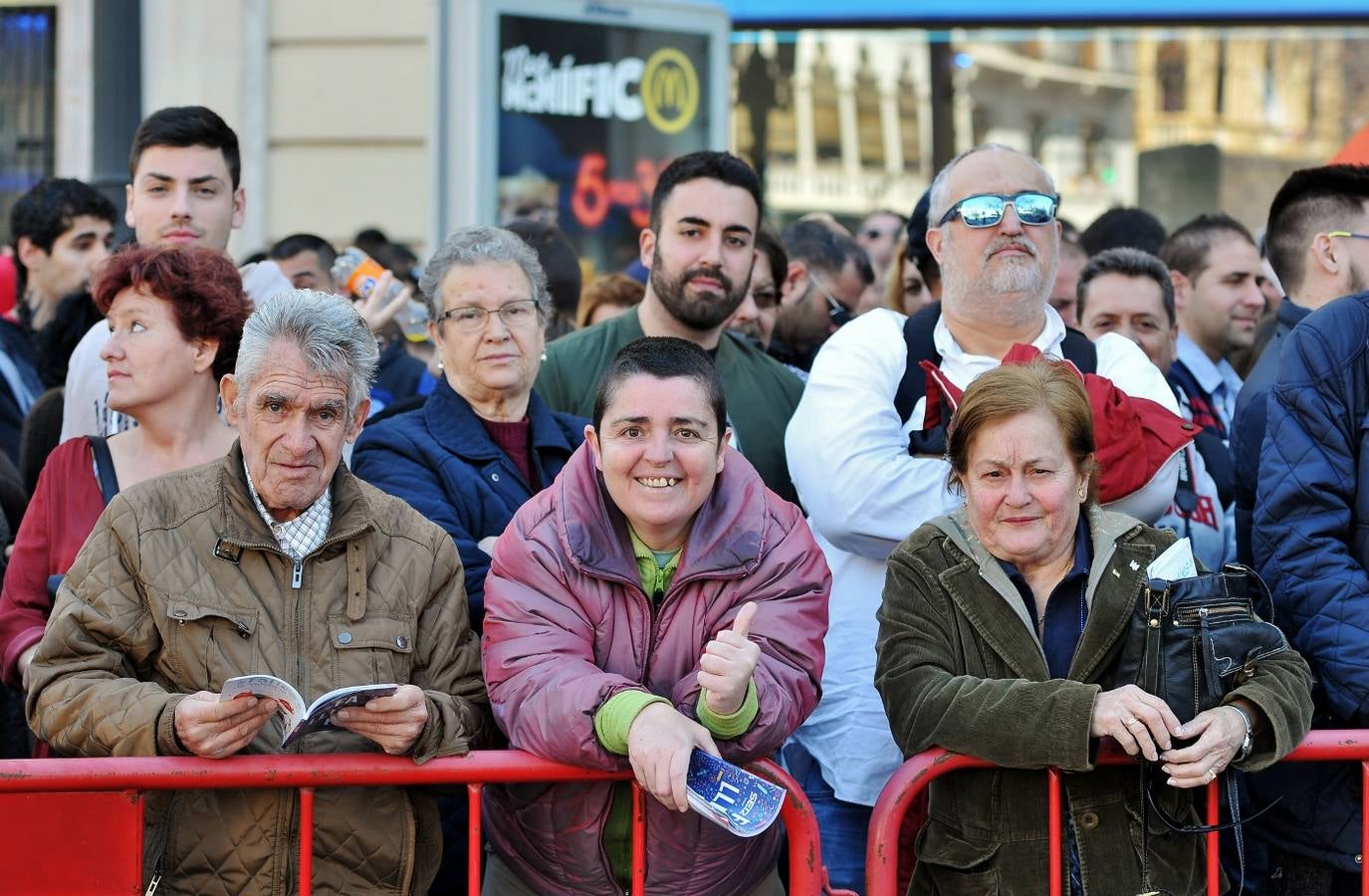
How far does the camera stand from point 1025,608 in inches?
143

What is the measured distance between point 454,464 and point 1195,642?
187 cm

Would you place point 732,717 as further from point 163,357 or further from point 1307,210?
point 1307,210

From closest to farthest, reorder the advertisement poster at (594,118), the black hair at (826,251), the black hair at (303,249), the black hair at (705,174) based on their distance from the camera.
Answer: the black hair at (705,174)
the black hair at (303,249)
the black hair at (826,251)
the advertisement poster at (594,118)

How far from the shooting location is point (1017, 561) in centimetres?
372

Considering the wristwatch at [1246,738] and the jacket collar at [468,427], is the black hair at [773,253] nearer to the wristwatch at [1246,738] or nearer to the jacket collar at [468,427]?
the jacket collar at [468,427]

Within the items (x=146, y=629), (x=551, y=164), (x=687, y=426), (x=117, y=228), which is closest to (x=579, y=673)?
(x=687, y=426)

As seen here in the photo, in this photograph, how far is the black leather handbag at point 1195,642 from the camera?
11.4 feet

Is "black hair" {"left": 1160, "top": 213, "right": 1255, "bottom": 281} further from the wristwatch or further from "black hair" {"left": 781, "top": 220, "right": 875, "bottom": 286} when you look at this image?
the wristwatch

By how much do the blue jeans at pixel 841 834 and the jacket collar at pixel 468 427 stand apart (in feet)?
3.70

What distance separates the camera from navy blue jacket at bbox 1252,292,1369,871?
3777 mm

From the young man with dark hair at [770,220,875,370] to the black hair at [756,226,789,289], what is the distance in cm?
5

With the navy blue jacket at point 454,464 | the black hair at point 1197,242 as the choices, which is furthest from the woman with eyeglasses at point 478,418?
the black hair at point 1197,242

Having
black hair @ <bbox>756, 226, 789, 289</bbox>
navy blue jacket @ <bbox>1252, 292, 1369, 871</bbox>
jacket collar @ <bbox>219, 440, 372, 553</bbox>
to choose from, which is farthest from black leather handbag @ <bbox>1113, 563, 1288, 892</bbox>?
black hair @ <bbox>756, 226, 789, 289</bbox>

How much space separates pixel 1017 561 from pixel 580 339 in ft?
6.32
